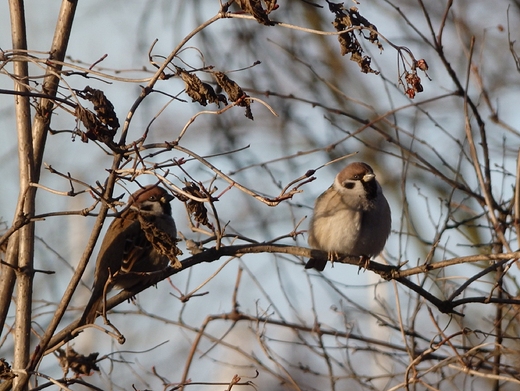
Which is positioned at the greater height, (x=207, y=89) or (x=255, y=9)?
(x=255, y=9)

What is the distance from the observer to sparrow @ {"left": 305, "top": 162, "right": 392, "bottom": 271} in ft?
15.5

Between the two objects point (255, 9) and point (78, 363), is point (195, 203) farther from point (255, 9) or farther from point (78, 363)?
point (78, 363)

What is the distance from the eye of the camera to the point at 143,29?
267 inches

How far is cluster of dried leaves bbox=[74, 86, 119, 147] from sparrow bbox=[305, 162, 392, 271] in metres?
2.47

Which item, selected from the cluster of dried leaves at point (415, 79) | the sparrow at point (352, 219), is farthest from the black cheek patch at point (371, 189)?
the cluster of dried leaves at point (415, 79)

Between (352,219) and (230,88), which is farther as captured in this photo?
(352,219)

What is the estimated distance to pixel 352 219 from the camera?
475 centimetres

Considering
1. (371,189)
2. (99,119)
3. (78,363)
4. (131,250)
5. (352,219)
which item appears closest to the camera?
(99,119)

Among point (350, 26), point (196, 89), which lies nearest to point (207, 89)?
point (196, 89)

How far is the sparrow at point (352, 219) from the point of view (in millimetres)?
4711

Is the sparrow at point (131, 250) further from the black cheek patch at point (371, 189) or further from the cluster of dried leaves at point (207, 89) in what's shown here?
the cluster of dried leaves at point (207, 89)

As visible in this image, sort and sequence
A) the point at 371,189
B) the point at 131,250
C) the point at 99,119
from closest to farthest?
the point at 99,119 < the point at 131,250 < the point at 371,189

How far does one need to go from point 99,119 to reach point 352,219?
271 cm

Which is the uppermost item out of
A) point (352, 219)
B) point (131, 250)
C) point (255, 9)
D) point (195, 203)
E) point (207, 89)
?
point (352, 219)
